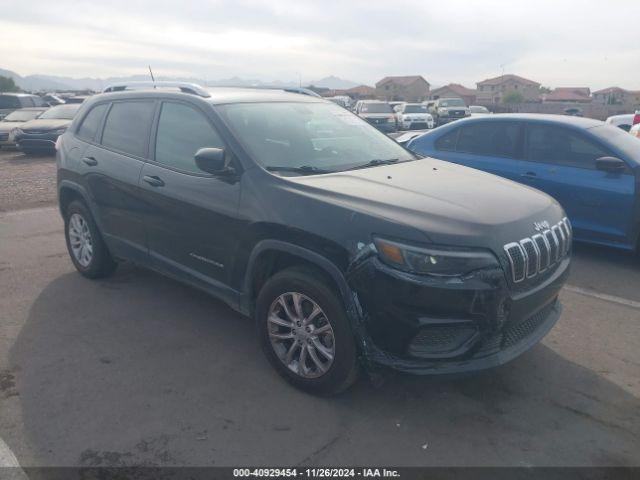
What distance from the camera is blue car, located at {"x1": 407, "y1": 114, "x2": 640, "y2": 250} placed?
5734 mm

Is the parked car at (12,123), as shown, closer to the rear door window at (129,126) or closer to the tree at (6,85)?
the rear door window at (129,126)

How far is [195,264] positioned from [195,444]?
1.46m

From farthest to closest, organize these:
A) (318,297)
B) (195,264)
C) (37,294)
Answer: (37,294), (195,264), (318,297)

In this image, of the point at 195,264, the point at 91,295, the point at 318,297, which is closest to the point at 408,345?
the point at 318,297

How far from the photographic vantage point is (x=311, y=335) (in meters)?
3.25

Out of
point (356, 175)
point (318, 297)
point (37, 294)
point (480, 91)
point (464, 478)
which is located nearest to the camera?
point (464, 478)

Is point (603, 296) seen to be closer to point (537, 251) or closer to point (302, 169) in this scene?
point (537, 251)

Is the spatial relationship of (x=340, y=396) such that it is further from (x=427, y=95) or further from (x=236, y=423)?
(x=427, y=95)

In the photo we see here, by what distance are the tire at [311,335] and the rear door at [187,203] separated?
1.68ft

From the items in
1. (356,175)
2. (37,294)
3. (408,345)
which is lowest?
(37,294)

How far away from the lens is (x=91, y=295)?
4.99 metres

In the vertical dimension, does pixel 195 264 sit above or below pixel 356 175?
below

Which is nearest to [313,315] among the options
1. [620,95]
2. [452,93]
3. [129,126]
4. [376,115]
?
[129,126]

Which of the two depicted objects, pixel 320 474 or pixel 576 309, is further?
pixel 576 309
